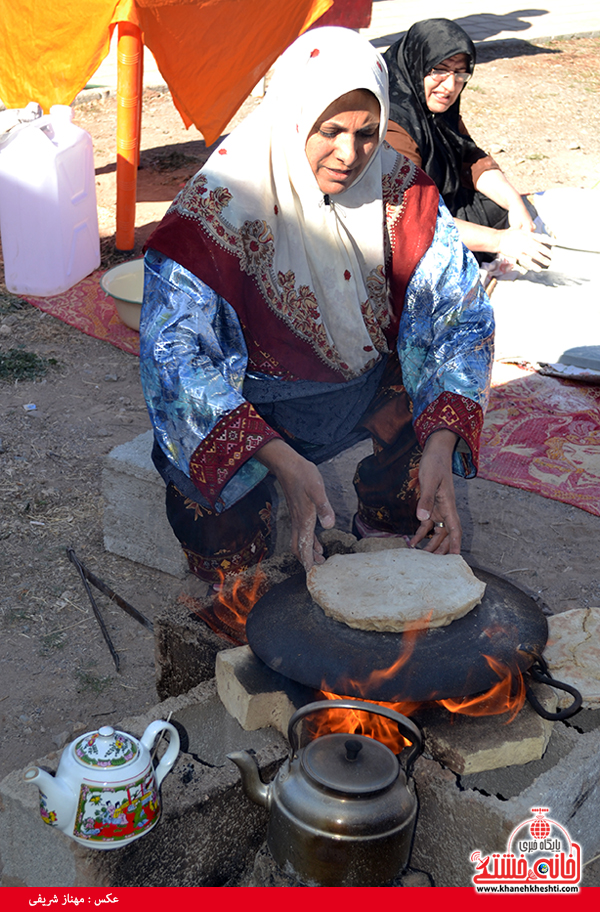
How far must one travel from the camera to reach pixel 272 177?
7.24 feet

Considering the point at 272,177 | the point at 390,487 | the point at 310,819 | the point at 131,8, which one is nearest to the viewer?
the point at 310,819

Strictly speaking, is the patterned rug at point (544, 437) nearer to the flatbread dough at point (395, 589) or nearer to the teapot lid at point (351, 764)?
the flatbread dough at point (395, 589)

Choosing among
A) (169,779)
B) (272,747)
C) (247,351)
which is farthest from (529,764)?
(247,351)

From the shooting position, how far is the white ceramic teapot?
1.49 meters

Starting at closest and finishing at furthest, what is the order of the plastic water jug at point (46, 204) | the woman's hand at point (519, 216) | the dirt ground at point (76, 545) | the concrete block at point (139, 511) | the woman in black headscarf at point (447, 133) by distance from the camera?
1. the dirt ground at point (76, 545)
2. the concrete block at point (139, 511)
3. the woman in black headscarf at point (447, 133)
4. the woman's hand at point (519, 216)
5. the plastic water jug at point (46, 204)

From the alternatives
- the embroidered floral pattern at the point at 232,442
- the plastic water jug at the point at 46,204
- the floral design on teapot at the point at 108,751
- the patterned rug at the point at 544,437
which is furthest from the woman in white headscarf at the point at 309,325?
the plastic water jug at the point at 46,204

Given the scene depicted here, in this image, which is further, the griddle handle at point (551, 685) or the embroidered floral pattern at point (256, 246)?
the embroidered floral pattern at point (256, 246)

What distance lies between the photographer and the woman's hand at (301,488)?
6.17 feet

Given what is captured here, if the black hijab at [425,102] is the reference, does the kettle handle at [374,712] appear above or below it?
below

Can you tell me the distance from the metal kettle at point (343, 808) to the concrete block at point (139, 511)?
1343 mm

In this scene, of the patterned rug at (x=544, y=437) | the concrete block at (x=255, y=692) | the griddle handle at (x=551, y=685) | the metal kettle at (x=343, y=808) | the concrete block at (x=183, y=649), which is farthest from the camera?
the patterned rug at (x=544, y=437)

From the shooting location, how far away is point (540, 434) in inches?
153

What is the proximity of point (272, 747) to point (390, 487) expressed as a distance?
982 mm

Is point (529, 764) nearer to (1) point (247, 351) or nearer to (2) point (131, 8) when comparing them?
(1) point (247, 351)
